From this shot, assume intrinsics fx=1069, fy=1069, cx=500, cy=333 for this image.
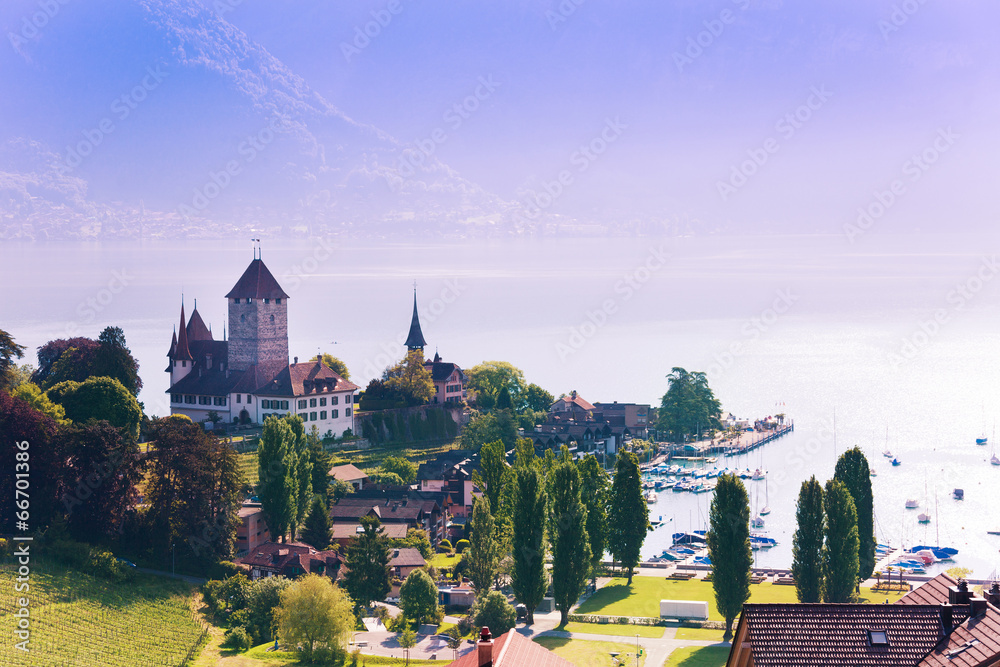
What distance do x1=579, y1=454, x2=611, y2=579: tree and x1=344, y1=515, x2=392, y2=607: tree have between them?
9081 millimetres

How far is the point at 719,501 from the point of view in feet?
140

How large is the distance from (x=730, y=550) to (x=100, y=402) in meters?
31.9

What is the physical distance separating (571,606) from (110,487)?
1906cm

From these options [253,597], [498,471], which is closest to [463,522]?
[498,471]

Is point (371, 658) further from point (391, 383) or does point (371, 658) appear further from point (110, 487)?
point (391, 383)

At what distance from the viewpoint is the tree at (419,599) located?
132ft

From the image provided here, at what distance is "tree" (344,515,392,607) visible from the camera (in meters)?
42.0

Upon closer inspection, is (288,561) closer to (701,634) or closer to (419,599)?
(419,599)

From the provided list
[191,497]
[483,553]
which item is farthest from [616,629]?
[191,497]

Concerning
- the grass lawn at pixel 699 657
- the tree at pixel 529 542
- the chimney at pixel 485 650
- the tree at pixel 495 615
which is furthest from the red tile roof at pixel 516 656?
the tree at pixel 529 542

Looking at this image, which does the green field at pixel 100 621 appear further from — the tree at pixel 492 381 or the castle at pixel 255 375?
the tree at pixel 492 381

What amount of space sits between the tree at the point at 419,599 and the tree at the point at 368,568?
6.41 feet

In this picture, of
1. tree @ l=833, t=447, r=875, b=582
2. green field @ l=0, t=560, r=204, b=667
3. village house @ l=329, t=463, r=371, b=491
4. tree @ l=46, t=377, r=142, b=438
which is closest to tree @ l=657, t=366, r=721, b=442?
village house @ l=329, t=463, r=371, b=491

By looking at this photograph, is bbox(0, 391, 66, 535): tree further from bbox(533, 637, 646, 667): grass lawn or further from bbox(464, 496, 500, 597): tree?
bbox(533, 637, 646, 667): grass lawn
